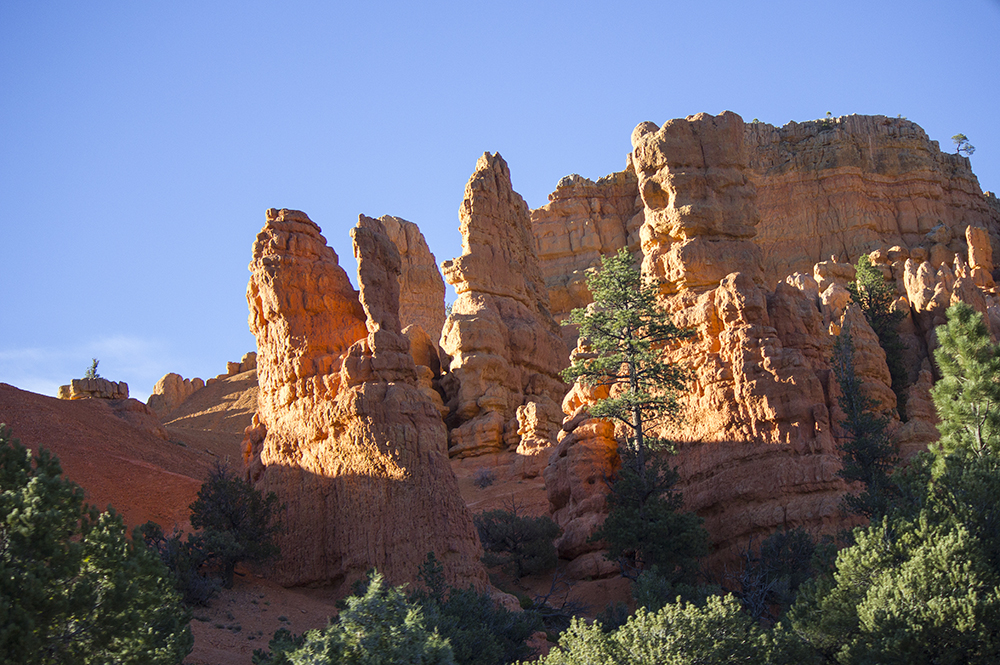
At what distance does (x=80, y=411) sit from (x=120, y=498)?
10198 millimetres

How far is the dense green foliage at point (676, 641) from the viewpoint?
1736 cm

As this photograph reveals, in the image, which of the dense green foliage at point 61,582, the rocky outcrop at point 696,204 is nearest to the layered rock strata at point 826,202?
the rocky outcrop at point 696,204

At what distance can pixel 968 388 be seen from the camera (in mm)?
25156

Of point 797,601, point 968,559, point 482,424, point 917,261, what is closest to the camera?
point 968,559

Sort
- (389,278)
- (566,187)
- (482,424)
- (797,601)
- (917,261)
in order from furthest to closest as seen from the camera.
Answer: (566,187), (917,261), (482,424), (389,278), (797,601)

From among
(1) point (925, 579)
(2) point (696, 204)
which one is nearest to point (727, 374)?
(2) point (696, 204)

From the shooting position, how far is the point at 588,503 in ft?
106

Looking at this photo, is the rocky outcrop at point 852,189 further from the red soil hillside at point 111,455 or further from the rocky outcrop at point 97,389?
the red soil hillside at point 111,455

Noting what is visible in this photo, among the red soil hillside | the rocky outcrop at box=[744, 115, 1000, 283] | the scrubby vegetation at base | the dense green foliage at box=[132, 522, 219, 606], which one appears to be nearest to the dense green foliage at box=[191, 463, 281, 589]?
the scrubby vegetation at base

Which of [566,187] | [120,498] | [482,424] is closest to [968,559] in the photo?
[120,498]

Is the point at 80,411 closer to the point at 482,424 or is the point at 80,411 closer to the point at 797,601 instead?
the point at 482,424

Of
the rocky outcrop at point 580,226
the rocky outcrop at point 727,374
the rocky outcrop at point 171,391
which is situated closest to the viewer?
the rocky outcrop at point 727,374

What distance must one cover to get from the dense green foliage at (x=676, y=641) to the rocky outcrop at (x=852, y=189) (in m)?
56.8

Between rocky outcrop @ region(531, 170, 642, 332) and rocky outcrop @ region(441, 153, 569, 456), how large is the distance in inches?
866
